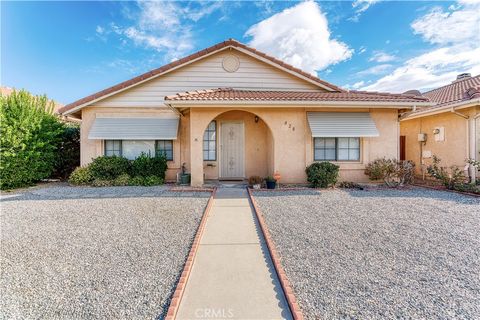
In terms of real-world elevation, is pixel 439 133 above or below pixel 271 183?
above

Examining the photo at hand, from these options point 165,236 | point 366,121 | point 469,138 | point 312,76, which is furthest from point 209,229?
point 469,138

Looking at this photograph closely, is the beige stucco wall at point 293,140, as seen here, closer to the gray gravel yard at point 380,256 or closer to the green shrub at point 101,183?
the gray gravel yard at point 380,256

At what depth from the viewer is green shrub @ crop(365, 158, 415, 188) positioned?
10844mm

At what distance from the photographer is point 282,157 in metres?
11.3

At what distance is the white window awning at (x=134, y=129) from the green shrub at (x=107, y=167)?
1176 millimetres

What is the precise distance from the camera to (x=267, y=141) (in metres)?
13.0

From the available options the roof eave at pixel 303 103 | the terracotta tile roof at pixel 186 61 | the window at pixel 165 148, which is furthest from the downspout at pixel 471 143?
the window at pixel 165 148

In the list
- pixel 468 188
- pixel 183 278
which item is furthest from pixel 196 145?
pixel 468 188

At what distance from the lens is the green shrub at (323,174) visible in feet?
34.5

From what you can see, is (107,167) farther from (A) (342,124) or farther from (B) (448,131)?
(B) (448,131)

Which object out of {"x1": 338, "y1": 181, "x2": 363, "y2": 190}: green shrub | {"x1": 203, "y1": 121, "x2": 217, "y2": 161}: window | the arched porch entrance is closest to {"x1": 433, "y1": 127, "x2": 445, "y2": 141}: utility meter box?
{"x1": 338, "y1": 181, "x2": 363, "y2": 190}: green shrub

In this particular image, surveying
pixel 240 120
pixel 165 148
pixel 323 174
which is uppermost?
pixel 240 120

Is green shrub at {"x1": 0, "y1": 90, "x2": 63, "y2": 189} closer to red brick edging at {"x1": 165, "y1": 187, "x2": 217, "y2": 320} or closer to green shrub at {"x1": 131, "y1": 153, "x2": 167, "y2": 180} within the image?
green shrub at {"x1": 131, "y1": 153, "x2": 167, "y2": 180}

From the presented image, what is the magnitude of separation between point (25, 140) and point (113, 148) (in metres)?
3.98
